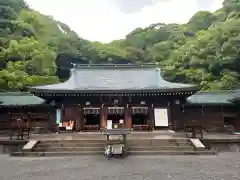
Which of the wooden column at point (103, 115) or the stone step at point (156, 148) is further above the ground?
the wooden column at point (103, 115)

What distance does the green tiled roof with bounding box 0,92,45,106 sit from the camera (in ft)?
63.2

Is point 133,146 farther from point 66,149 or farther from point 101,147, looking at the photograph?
point 66,149

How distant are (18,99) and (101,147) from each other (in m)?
11.1

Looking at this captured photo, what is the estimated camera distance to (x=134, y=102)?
730 inches

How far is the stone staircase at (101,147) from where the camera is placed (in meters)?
11.8

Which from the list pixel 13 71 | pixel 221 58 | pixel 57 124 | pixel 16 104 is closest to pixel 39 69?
pixel 13 71

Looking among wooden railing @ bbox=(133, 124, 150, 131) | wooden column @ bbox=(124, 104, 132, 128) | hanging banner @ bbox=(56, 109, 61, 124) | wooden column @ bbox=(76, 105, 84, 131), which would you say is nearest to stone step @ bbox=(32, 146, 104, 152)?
wooden column @ bbox=(76, 105, 84, 131)

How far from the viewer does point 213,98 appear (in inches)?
821

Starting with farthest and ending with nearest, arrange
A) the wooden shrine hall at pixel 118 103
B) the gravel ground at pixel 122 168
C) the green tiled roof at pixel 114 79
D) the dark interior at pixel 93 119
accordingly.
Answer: the dark interior at pixel 93 119, the green tiled roof at pixel 114 79, the wooden shrine hall at pixel 118 103, the gravel ground at pixel 122 168

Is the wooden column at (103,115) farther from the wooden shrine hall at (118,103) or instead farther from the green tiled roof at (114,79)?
the green tiled roof at (114,79)

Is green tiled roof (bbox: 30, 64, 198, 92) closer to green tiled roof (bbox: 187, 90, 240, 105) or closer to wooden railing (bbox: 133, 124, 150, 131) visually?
green tiled roof (bbox: 187, 90, 240, 105)

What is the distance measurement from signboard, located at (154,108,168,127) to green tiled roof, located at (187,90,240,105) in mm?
2323

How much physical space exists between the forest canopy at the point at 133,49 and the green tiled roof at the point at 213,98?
6650 millimetres

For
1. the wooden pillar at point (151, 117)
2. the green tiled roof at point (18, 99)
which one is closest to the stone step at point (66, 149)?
the wooden pillar at point (151, 117)
